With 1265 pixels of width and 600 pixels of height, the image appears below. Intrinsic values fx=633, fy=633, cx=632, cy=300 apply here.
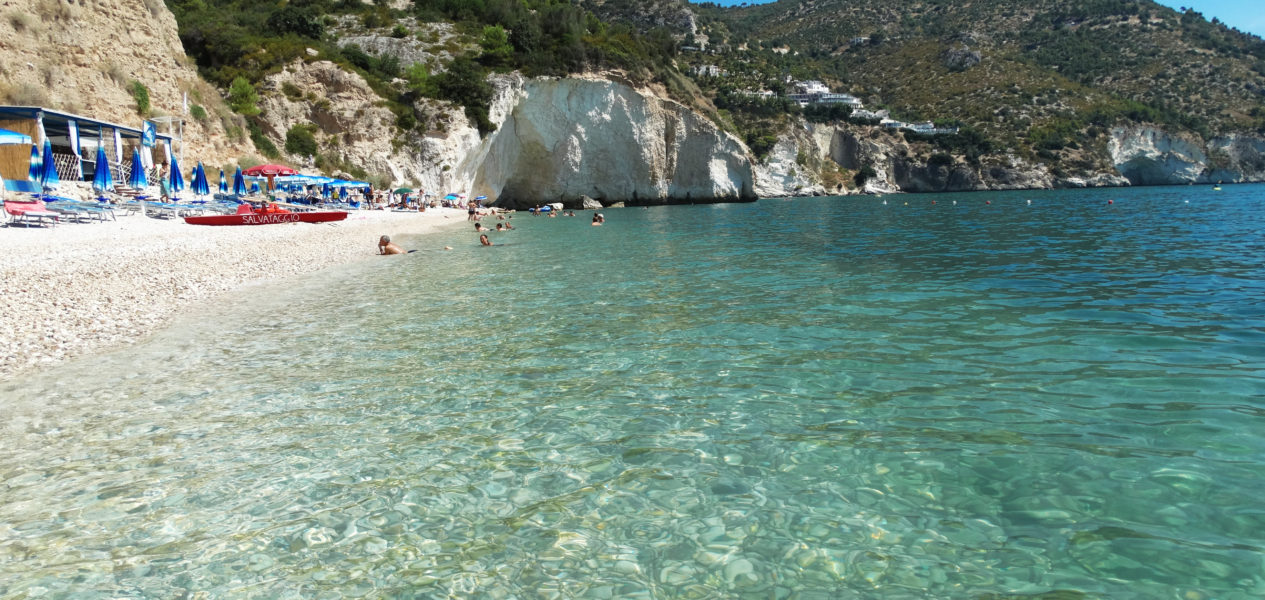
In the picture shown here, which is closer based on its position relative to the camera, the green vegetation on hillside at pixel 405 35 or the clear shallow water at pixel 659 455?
the clear shallow water at pixel 659 455

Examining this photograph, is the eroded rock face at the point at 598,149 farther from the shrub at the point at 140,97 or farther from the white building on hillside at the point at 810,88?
the white building on hillside at the point at 810,88

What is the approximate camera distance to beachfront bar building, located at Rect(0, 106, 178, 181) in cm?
2316

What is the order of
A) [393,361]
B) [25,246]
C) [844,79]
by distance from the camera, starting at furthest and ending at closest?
[844,79], [25,246], [393,361]

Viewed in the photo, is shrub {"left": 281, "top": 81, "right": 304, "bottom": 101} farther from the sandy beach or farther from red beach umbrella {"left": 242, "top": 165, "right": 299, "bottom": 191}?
the sandy beach

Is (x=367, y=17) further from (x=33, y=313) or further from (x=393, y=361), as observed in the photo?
(x=393, y=361)

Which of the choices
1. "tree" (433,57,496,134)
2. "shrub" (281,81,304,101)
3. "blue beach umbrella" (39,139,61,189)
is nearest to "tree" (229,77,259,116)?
"shrub" (281,81,304,101)

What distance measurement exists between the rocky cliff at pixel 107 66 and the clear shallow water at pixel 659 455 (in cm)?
2778

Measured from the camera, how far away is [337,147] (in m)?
41.4

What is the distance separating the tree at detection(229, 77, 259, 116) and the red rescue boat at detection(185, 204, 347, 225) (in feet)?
→ 51.2

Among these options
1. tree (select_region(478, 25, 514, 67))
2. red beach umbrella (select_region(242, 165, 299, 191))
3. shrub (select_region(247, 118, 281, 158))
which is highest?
tree (select_region(478, 25, 514, 67))

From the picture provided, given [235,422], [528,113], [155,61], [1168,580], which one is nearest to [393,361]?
[235,422]

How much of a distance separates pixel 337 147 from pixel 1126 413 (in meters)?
44.5

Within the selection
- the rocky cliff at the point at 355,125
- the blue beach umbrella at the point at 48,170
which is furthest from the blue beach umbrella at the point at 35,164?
the rocky cliff at the point at 355,125

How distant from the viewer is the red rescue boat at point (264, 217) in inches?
875
